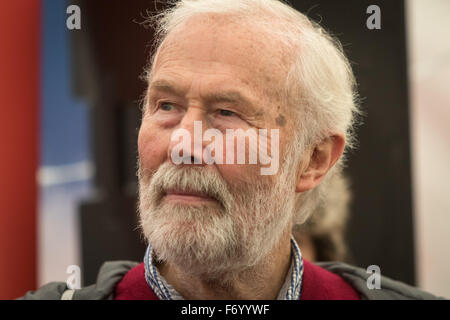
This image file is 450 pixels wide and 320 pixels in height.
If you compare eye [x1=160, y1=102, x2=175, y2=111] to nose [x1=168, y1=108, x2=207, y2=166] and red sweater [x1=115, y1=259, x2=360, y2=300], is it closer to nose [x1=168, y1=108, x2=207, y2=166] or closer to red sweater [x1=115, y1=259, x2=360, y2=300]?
nose [x1=168, y1=108, x2=207, y2=166]

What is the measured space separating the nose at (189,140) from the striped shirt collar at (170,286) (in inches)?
9.9

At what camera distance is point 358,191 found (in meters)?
1.63

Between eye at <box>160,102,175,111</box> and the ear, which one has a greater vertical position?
eye at <box>160,102,175,111</box>

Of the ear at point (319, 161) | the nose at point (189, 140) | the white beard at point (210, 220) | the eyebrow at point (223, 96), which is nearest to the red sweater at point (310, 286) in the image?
the white beard at point (210, 220)

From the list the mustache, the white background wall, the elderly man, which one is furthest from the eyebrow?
the white background wall

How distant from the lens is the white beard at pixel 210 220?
3.60 feet

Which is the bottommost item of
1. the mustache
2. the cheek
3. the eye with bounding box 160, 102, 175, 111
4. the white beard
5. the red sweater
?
the red sweater

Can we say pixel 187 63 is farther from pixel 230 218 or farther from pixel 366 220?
pixel 366 220

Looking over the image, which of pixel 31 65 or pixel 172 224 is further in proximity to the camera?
pixel 31 65

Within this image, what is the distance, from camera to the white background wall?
159cm
